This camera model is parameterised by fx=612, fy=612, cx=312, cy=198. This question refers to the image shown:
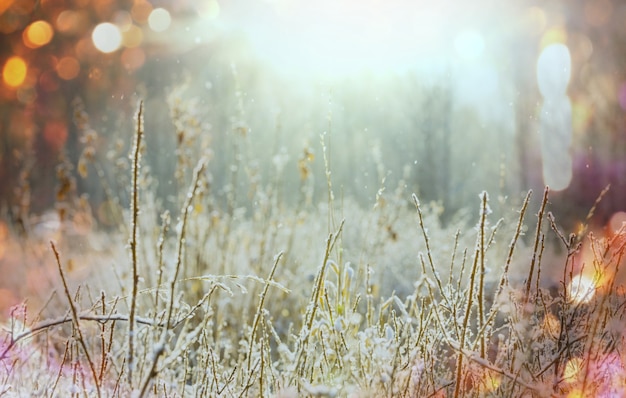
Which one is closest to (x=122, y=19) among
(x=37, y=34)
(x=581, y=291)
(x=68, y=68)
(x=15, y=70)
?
(x=68, y=68)

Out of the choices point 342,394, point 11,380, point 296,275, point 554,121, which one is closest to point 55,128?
point 554,121

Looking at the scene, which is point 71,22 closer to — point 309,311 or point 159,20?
point 159,20

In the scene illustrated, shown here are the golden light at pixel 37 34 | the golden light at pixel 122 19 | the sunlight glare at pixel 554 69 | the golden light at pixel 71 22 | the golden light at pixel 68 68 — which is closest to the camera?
the sunlight glare at pixel 554 69

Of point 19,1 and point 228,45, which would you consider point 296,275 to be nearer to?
point 228,45

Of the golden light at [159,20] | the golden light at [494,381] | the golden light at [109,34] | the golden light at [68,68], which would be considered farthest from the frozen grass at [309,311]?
the golden light at [68,68]

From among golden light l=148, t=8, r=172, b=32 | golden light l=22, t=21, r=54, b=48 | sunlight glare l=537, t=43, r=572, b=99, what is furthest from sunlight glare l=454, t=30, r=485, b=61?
golden light l=22, t=21, r=54, b=48

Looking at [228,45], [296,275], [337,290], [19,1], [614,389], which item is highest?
[19,1]

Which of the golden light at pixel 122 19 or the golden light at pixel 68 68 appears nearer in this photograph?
the golden light at pixel 122 19

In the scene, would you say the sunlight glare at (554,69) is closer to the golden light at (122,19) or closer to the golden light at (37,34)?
the golden light at (122,19)

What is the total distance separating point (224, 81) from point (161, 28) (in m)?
2.90

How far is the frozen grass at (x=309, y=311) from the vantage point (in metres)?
1.34

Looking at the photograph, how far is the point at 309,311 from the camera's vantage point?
1.53 m

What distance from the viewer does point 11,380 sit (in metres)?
2.20

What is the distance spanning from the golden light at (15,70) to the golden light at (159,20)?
13.3ft
